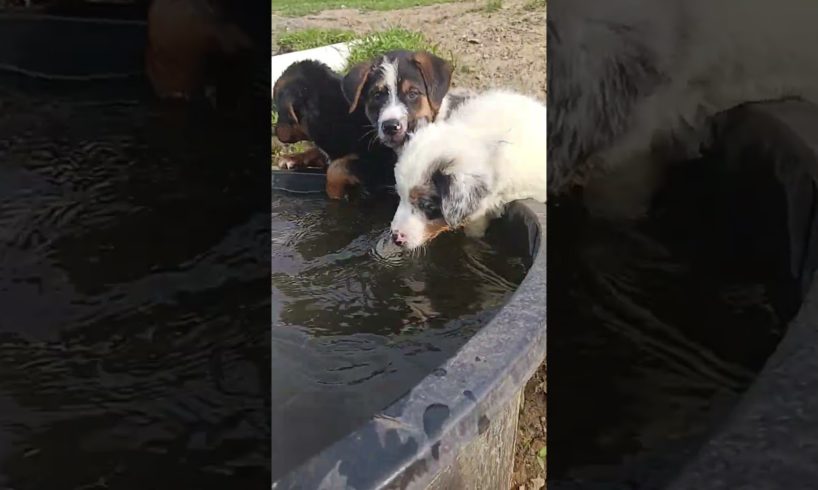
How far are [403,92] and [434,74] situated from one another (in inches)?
1.7

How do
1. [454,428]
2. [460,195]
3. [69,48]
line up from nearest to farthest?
[454,428], [460,195], [69,48]

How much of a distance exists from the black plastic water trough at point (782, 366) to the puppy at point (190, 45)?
62 centimetres

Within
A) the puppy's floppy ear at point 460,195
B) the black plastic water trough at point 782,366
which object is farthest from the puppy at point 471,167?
the black plastic water trough at point 782,366

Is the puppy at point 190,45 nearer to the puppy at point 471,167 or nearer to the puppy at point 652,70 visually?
the puppy at point 471,167

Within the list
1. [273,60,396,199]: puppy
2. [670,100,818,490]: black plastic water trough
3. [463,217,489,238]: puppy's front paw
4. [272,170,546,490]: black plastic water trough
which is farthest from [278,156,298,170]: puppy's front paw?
[670,100,818,490]: black plastic water trough

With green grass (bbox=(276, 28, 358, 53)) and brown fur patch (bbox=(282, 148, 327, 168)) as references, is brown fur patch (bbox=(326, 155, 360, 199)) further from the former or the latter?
green grass (bbox=(276, 28, 358, 53))

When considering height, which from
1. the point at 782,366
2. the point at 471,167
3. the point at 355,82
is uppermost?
the point at 355,82

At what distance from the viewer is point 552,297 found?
0.87 m

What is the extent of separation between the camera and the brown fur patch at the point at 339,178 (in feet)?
3.02

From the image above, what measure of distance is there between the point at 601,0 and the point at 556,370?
0.44 metres

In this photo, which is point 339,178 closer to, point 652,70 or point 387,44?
point 387,44

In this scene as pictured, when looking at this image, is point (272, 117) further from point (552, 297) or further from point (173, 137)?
point (552, 297)

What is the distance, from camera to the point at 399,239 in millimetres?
887

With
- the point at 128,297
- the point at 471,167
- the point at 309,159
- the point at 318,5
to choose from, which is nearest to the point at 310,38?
the point at 318,5
